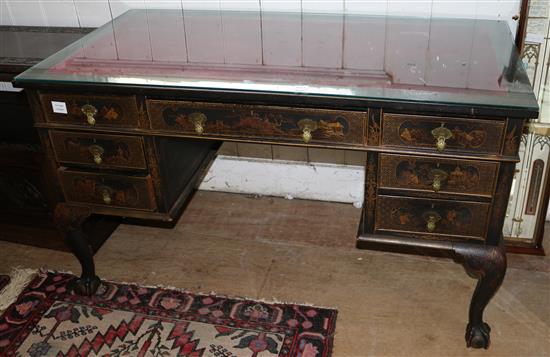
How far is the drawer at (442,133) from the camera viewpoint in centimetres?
160

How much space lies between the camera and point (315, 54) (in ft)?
6.18

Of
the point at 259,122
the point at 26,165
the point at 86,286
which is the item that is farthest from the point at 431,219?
the point at 26,165

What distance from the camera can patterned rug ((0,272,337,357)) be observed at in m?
2.08

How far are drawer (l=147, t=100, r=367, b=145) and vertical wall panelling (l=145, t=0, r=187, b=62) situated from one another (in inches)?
7.8

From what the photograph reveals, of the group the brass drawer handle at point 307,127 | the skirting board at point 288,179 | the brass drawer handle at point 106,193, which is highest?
the brass drawer handle at point 307,127

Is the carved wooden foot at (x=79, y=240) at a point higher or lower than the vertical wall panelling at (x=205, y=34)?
lower

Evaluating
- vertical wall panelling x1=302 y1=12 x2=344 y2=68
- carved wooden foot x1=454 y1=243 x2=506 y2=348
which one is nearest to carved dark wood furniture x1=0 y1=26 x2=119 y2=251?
vertical wall panelling x1=302 y1=12 x2=344 y2=68

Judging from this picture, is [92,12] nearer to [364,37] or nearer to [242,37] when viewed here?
[242,37]

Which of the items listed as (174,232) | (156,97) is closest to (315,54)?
(156,97)

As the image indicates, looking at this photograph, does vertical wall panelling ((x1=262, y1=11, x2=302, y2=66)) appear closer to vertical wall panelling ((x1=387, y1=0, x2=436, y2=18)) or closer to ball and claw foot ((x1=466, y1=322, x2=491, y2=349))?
vertical wall panelling ((x1=387, y1=0, x2=436, y2=18))

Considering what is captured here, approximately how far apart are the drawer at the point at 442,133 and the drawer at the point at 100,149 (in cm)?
76

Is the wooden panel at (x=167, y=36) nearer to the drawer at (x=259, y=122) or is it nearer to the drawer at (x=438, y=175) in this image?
the drawer at (x=259, y=122)

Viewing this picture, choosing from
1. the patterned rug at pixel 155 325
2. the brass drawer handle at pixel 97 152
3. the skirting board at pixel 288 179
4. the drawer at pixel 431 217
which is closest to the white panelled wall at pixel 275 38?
the skirting board at pixel 288 179

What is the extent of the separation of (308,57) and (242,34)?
33 cm
